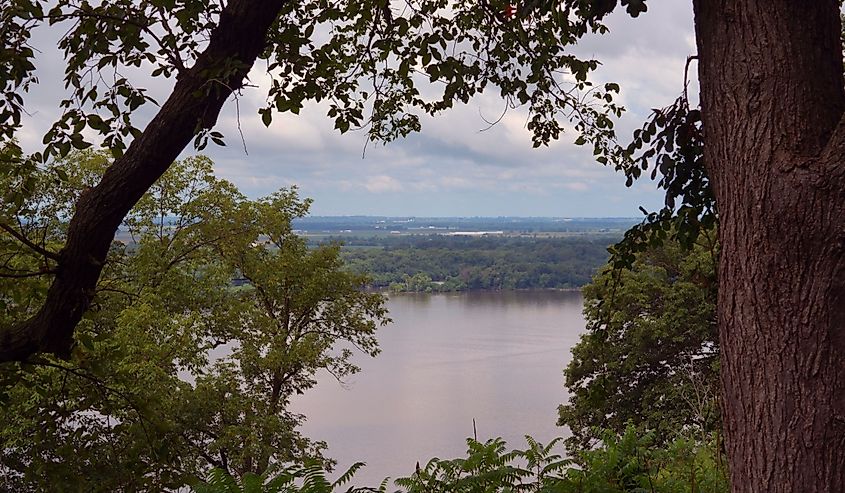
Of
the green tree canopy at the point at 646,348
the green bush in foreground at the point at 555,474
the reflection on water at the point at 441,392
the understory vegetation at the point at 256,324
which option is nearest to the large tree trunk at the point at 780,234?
the green bush in foreground at the point at 555,474

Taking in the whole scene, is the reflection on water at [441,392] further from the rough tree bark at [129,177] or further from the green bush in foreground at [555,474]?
the rough tree bark at [129,177]

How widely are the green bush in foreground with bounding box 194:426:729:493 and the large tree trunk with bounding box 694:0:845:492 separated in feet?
3.79

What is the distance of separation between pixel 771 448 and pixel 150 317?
414 inches

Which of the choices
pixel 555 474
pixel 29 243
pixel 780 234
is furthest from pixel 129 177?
pixel 555 474

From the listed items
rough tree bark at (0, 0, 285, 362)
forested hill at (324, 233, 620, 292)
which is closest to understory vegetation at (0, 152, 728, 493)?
rough tree bark at (0, 0, 285, 362)

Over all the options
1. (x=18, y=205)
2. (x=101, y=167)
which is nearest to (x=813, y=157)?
(x=18, y=205)

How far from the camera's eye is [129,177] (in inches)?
94.0

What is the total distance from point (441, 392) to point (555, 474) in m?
18.6

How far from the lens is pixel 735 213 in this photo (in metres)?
1.75

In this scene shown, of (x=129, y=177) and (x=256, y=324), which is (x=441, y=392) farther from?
(x=129, y=177)

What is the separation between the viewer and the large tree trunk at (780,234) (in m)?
1.60

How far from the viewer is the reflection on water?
1770 cm

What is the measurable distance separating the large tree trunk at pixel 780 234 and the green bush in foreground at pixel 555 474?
1.16 meters

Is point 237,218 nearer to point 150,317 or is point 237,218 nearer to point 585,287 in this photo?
point 150,317
